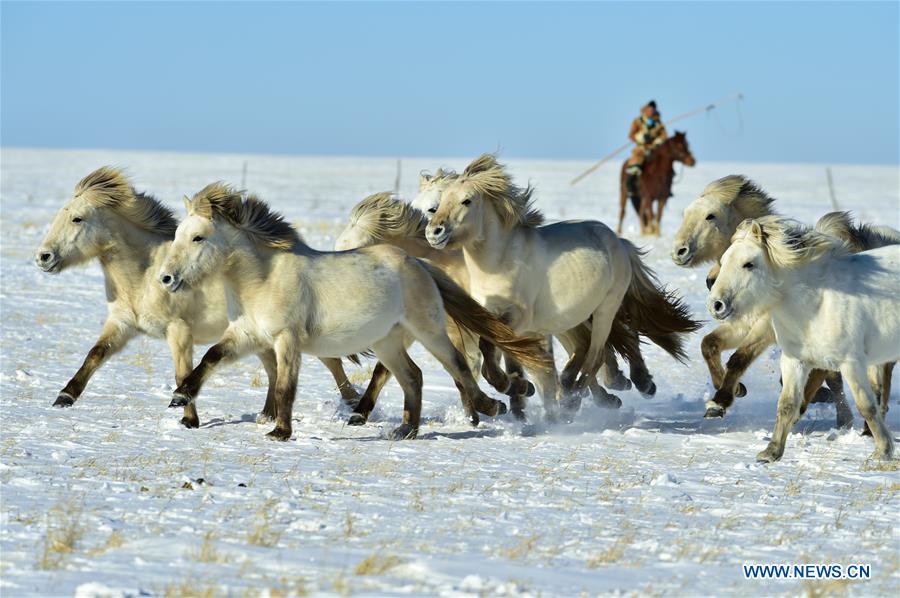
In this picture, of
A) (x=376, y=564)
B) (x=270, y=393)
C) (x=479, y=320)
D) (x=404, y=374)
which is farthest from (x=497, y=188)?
(x=376, y=564)

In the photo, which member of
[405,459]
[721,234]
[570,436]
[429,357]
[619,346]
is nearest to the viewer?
[405,459]

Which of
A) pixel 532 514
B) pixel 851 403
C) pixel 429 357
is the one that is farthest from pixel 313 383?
pixel 532 514

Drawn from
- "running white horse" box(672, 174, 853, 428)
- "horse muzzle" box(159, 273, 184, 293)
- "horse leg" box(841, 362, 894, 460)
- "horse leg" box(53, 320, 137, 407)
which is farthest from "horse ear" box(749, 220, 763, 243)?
"horse leg" box(53, 320, 137, 407)

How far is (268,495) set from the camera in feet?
18.5

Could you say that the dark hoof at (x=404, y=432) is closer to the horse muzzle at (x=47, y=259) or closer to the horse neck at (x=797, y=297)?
the horse neck at (x=797, y=297)

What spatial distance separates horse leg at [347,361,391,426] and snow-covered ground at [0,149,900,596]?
81 mm

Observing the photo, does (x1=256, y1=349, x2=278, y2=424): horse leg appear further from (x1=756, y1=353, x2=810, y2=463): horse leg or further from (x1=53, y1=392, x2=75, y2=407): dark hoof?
(x1=756, y1=353, x2=810, y2=463): horse leg

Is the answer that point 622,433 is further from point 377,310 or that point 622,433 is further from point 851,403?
point 851,403

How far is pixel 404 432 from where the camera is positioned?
7.77 meters

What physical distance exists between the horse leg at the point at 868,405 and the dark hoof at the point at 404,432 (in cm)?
251

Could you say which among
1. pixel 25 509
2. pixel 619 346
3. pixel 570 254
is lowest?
pixel 25 509

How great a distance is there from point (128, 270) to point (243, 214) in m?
1.02

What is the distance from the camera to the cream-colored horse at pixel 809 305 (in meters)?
6.92

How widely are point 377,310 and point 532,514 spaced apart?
2.43 metres
